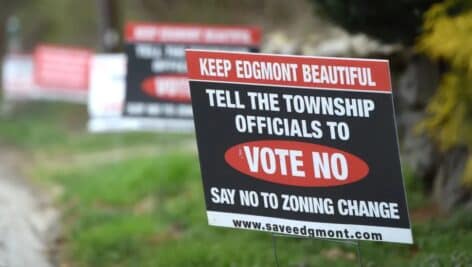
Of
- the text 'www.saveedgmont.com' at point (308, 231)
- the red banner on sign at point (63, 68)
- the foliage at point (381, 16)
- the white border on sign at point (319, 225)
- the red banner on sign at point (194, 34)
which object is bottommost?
the red banner on sign at point (63, 68)

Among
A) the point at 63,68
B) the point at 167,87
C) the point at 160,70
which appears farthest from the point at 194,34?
the point at 63,68

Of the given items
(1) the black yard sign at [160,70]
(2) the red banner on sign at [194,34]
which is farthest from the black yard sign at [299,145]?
(1) the black yard sign at [160,70]

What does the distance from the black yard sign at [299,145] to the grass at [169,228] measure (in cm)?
136

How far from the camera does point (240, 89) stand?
21.7 ft

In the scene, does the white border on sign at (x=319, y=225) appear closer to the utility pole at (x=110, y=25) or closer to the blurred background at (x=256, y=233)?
the blurred background at (x=256, y=233)

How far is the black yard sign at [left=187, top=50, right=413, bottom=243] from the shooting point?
628cm

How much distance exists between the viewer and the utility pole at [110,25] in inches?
846

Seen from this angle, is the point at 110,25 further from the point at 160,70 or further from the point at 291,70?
the point at 291,70

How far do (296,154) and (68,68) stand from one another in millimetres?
15631

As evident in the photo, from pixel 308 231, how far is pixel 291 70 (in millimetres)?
1004

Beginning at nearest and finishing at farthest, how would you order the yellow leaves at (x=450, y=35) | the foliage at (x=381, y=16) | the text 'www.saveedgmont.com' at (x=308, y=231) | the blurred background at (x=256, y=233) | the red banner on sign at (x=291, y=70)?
the red banner on sign at (x=291, y=70) < the text 'www.saveedgmont.com' at (x=308, y=231) < the yellow leaves at (x=450, y=35) < the blurred background at (x=256, y=233) < the foliage at (x=381, y=16)

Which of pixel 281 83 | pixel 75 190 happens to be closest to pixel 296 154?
pixel 281 83

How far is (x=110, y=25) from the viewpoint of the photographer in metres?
21.8

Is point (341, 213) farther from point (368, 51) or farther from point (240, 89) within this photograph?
point (368, 51)
